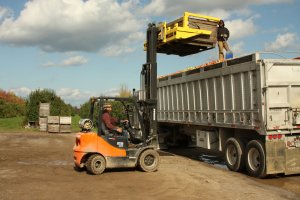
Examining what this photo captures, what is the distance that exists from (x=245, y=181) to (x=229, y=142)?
2.13 metres

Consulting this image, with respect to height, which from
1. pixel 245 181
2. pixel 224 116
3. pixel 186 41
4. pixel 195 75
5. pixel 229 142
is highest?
pixel 186 41

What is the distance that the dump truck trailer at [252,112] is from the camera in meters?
9.35

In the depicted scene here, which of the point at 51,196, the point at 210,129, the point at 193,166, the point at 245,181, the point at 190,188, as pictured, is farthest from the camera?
the point at 210,129

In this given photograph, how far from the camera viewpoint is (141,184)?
8578mm

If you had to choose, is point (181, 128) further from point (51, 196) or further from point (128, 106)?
point (51, 196)

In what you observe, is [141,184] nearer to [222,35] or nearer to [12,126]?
[222,35]

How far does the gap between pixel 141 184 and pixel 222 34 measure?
5.87 m

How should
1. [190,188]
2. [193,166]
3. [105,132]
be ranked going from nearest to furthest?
1. [190,188]
2. [105,132]
3. [193,166]

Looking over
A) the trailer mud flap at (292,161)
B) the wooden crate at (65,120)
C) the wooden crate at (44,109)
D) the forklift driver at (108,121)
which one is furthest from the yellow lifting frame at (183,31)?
the wooden crate at (44,109)

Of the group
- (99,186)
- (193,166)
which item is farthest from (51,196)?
(193,166)

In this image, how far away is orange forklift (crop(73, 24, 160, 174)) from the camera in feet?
32.1

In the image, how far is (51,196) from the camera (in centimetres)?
742

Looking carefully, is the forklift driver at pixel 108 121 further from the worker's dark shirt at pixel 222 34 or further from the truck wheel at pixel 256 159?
the worker's dark shirt at pixel 222 34

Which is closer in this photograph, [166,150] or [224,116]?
[224,116]
